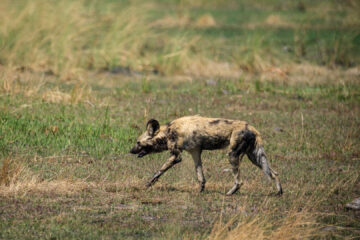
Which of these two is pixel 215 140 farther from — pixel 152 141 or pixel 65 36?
pixel 65 36

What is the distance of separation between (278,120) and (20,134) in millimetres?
4610

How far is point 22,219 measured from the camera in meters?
6.81

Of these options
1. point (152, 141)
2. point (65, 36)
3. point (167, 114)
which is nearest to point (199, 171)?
point (152, 141)

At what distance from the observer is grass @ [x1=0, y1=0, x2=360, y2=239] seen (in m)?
7.02

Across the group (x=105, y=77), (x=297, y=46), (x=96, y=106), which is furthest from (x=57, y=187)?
(x=297, y=46)

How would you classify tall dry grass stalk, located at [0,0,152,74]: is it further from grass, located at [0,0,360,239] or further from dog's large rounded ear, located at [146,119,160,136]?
dog's large rounded ear, located at [146,119,160,136]

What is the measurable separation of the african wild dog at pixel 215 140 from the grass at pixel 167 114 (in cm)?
32

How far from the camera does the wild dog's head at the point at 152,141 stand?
831 centimetres

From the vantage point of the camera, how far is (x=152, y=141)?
8383 mm

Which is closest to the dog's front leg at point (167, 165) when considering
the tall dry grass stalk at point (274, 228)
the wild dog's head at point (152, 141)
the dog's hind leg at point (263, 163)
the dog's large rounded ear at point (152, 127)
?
the wild dog's head at point (152, 141)

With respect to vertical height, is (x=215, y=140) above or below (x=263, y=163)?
above

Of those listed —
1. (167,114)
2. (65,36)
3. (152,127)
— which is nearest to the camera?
(152,127)

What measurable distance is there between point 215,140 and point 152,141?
83 cm

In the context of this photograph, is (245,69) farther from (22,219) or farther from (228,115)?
(22,219)
